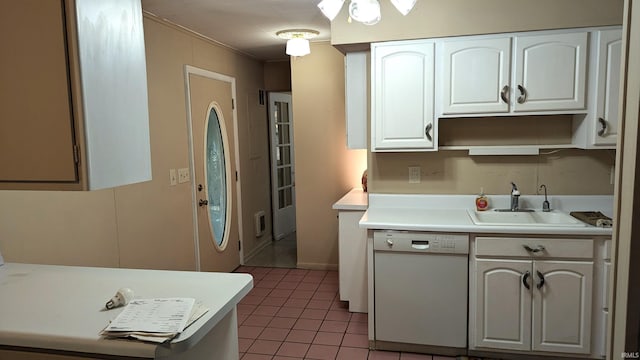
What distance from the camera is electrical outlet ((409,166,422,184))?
10.7 ft

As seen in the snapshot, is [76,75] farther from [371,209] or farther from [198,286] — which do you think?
[371,209]

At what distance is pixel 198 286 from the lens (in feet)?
5.55

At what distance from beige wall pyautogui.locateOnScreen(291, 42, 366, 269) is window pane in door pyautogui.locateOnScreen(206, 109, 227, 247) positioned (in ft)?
2.48

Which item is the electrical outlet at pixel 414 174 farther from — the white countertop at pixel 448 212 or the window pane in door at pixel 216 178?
Result: the window pane in door at pixel 216 178

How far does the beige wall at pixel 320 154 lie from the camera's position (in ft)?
14.0

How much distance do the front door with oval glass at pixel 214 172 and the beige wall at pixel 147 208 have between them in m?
0.16

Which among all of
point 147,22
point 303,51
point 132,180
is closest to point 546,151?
point 303,51

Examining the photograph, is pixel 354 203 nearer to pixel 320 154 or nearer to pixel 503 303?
pixel 320 154

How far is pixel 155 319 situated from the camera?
1.36 metres

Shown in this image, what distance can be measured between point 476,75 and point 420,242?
1141 mm

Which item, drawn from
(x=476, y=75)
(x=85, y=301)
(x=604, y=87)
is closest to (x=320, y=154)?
(x=476, y=75)

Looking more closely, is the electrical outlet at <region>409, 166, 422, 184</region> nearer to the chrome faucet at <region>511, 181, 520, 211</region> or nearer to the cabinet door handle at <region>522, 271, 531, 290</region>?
the chrome faucet at <region>511, 181, 520, 211</region>

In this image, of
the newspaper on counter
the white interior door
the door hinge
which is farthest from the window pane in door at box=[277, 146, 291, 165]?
the door hinge

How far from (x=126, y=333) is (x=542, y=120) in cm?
288
